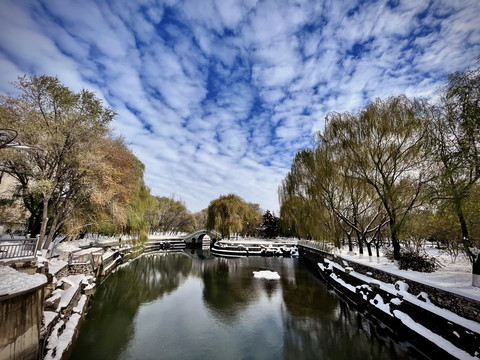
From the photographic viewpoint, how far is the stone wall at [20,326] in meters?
4.50

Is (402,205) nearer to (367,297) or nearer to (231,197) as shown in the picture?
(367,297)

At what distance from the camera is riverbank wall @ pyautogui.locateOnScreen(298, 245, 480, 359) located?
18.8 ft

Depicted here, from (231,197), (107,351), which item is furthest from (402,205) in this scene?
(231,197)

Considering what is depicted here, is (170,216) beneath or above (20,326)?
above

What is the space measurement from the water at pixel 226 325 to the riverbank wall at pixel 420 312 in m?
0.65

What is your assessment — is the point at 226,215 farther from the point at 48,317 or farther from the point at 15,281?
the point at 15,281

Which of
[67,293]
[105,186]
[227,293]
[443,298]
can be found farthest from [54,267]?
[443,298]

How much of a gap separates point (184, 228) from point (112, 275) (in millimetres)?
46730

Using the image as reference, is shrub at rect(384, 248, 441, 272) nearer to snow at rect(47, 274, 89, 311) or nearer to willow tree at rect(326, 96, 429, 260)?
willow tree at rect(326, 96, 429, 260)

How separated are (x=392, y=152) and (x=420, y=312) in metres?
8.58

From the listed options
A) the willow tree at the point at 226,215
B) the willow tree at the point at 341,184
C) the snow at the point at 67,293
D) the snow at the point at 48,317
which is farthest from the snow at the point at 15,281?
the willow tree at the point at 226,215

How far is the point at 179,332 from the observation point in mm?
8461

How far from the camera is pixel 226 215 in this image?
36.6 metres

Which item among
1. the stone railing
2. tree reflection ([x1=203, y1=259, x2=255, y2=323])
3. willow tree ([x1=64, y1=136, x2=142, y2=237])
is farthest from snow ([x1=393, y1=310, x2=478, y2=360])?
willow tree ([x1=64, y1=136, x2=142, y2=237])
